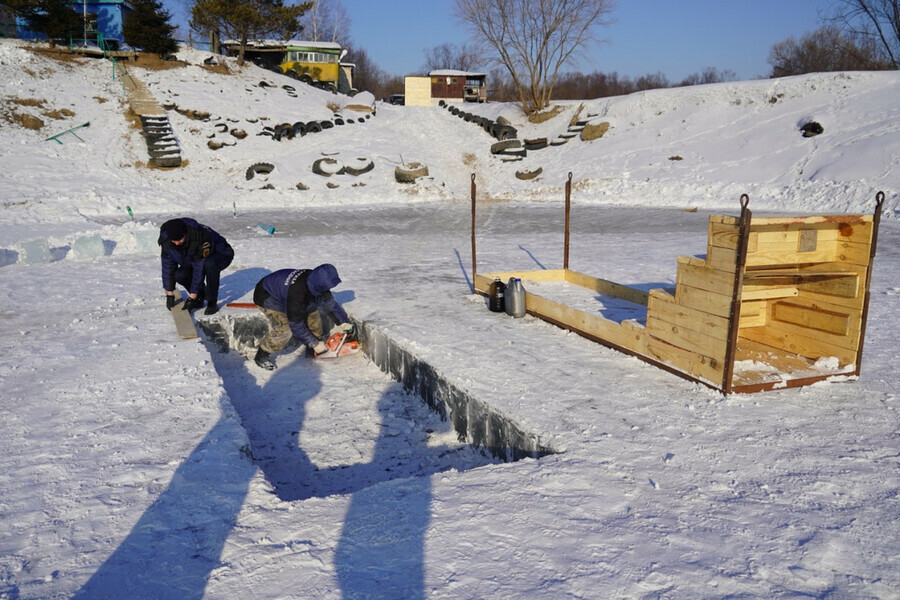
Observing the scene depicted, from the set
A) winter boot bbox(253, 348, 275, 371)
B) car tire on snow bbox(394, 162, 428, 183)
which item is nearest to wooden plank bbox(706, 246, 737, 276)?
winter boot bbox(253, 348, 275, 371)

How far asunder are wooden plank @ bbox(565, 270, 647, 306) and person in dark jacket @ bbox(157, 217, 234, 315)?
433 centimetres

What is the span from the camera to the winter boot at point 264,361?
649cm

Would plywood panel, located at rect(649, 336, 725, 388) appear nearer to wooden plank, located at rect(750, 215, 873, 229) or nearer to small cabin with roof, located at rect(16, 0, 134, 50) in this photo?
wooden plank, located at rect(750, 215, 873, 229)

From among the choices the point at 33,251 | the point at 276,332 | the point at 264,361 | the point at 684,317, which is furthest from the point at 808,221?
the point at 33,251

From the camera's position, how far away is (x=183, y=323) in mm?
6332

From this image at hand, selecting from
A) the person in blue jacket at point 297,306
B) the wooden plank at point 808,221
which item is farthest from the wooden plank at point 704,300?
the person in blue jacket at point 297,306

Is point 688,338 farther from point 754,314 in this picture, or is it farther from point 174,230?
point 174,230

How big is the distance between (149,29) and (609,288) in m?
28.5

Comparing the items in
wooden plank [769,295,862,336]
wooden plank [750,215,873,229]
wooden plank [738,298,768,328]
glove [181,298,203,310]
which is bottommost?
glove [181,298,203,310]

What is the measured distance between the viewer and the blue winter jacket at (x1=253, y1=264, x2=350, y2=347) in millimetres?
5824

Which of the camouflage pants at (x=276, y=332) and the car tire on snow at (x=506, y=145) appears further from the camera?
the car tire on snow at (x=506, y=145)

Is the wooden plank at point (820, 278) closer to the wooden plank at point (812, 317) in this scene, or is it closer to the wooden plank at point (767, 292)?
the wooden plank at point (767, 292)

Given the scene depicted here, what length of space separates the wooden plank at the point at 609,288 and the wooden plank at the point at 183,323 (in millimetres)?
4587

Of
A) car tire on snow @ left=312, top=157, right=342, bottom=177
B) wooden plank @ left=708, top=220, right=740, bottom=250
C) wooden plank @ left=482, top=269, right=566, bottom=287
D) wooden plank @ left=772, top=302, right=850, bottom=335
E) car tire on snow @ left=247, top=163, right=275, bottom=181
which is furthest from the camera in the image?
car tire on snow @ left=312, top=157, right=342, bottom=177
